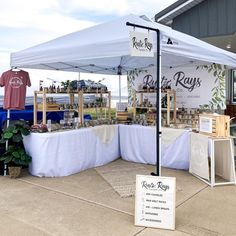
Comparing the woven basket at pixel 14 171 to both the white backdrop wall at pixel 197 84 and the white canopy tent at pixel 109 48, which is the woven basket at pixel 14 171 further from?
the white backdrop wall at pixel 197 84

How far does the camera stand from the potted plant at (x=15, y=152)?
442 centimetres

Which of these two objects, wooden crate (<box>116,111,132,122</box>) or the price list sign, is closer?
the price list sign

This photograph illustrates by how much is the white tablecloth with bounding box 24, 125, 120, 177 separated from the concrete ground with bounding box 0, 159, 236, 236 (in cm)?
18

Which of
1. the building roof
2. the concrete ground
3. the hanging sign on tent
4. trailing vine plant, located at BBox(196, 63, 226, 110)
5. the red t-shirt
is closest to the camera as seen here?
the concrete ground

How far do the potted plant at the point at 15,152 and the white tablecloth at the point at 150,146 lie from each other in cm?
180

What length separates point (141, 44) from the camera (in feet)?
10.4

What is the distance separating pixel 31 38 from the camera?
415 inches

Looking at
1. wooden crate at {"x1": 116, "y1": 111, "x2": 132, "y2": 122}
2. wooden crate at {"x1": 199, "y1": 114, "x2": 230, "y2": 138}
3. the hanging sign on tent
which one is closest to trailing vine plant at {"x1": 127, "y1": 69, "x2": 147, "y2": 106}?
wooden crate at {"x1": 116, "y1": 111, "x2": 132, "y2": 122}

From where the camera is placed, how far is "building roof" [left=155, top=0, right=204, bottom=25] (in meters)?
7.65

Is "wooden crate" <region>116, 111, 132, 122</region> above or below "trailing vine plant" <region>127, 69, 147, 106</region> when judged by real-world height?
below

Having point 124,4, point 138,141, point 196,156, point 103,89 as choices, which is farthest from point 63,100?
point 124,4

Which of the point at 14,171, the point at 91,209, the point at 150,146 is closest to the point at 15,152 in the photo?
the point at 14,171

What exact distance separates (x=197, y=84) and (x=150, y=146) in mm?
1486

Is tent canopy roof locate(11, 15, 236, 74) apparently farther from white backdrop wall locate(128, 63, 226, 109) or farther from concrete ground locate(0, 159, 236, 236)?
concrete ground locate(0, 159, 236, 236)
